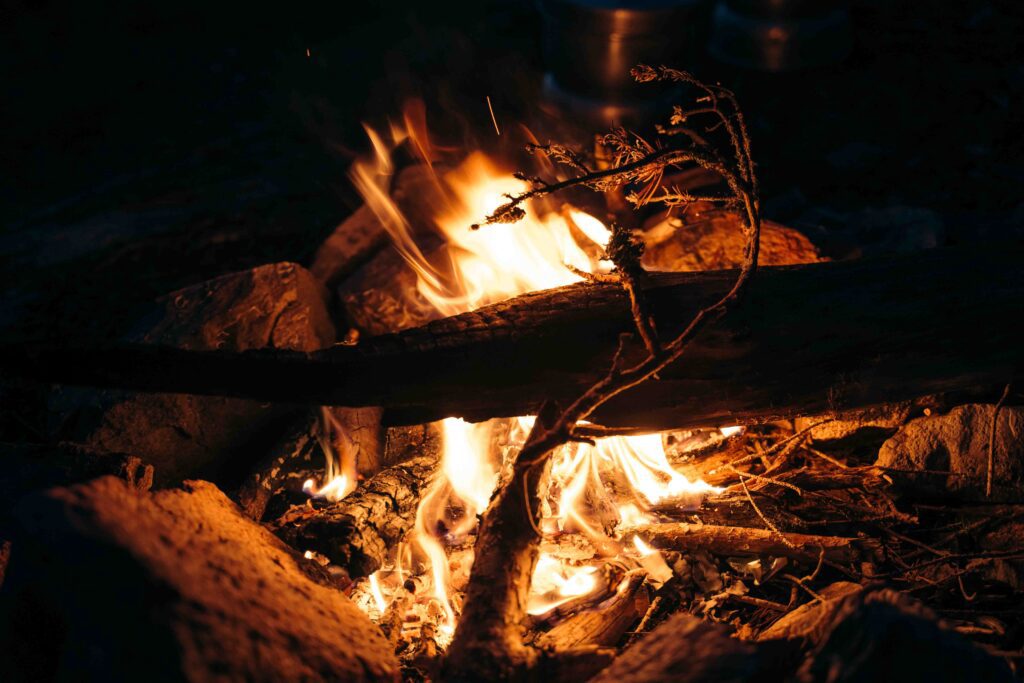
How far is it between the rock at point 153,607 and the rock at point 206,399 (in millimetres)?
892

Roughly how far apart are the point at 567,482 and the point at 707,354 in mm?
876

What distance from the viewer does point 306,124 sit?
6.46 metres

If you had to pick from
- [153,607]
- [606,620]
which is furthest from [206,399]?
[606,620]

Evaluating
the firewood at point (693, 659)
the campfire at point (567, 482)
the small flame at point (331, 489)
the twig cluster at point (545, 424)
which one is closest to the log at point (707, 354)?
the campfire at point (567, 482)

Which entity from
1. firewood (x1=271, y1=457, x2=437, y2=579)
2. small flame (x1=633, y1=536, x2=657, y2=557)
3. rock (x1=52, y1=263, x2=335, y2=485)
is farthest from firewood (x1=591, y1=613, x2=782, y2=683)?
rock (x1=52, y1=263, x2=335, y2=485)

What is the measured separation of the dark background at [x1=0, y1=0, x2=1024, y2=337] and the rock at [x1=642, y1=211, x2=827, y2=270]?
0.58 m

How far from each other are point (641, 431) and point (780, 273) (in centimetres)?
78

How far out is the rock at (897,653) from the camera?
152cm

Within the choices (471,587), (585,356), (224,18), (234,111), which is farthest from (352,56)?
(471,587)

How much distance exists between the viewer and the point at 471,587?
85.0 inches

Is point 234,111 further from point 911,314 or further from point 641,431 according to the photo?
point 911,314

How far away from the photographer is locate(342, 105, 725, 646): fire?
2.69m

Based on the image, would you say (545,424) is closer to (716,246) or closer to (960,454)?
(960,454)

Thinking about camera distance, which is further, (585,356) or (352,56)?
(352,56)
